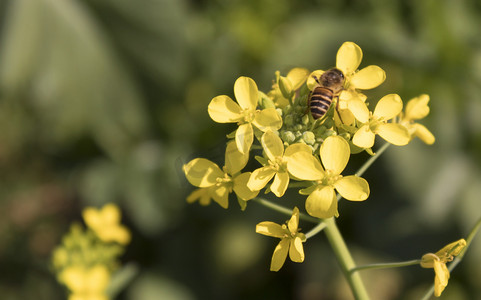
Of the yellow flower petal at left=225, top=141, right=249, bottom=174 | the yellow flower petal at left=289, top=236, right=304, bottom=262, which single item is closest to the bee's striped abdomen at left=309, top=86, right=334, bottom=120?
the yellow flower petal at left=225, top=141, right=249, bottom=174

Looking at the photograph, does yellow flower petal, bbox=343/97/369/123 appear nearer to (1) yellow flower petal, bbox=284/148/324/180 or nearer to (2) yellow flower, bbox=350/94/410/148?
(2) yellow flower, bbox=350/94/410/148

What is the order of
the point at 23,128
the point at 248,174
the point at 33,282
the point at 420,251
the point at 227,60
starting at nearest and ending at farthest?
the point at 248,174 → the point at 420,251 → the point at 33,282 → the point at 227,60 → the point at 23,128

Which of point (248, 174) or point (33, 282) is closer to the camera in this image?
point (248, 174)

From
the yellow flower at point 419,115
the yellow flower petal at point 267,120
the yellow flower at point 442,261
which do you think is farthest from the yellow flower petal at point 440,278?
the yellow flower petal at point 267,120

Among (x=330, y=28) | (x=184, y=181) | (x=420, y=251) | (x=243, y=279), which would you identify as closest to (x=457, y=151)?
(x=420, y=251)

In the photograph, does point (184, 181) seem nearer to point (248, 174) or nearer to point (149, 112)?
point (248, 174)

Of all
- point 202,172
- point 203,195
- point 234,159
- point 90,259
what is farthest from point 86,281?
point 234,159
